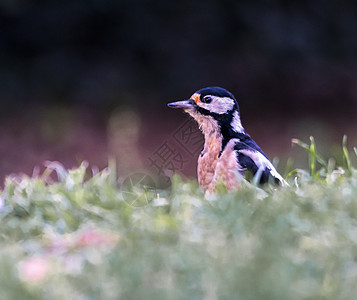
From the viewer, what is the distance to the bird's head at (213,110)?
16.3ft

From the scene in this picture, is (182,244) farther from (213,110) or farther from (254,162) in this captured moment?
(213,110)

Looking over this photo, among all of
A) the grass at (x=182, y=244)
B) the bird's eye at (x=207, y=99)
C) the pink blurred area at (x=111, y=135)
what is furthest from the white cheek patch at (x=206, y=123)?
the pink blurred area at (x=111, y=135)

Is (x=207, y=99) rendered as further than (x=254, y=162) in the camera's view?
Yes

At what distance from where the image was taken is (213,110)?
197 inches

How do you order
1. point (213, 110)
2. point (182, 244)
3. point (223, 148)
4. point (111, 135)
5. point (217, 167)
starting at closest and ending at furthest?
point (182, 244), point (217, 167), point (223, 148), point (213, 110), point (111, 135)

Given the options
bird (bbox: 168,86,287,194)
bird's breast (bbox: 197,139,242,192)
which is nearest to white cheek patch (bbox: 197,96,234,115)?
bird (bbox: 168,86,287,194)

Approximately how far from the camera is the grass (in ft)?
8.82

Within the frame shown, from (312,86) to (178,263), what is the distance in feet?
32.9

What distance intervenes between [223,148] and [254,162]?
25 centimetres

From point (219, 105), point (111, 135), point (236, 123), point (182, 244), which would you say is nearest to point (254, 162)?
point (236, 123)

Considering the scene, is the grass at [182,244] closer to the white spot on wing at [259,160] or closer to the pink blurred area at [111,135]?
the white spot on wing at [259,160]

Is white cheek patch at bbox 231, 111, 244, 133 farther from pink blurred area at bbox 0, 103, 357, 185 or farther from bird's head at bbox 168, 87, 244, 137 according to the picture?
pink blurred area at bbox 0, 103, 357, 185

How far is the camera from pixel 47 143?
11.0m

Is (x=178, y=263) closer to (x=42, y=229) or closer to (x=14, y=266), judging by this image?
(x=14, y=266)
